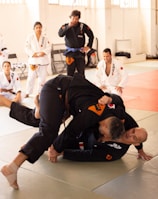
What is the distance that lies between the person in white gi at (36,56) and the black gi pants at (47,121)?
171 inches

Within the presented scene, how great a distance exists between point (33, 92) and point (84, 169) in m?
4.79

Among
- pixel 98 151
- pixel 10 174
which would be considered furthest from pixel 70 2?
pixel 10 174

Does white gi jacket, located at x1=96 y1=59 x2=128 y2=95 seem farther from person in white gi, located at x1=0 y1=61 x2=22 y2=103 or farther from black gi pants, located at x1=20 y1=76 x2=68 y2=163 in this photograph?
black gi pants, located at x1=20 y1=76 x2=68 y2=163

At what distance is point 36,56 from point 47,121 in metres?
4.76

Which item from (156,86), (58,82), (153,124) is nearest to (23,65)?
(156,86)

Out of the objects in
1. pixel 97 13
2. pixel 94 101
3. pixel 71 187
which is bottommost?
pixel 71 187

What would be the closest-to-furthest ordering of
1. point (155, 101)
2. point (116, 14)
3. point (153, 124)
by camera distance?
1. point (153, 124)
2. point (155, 101)
3. point (116, 14)

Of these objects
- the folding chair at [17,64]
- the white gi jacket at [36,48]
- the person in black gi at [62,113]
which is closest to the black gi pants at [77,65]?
the white gi jacket at [36,48]

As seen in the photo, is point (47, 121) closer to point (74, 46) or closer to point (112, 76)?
point (112, 76)

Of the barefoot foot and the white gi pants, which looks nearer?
the barefoot foot

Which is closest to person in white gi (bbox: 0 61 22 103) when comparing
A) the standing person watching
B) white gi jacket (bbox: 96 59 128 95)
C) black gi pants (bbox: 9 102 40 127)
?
the standing person watching

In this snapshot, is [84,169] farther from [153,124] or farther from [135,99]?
[135,99]

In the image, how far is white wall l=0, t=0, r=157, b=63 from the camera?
10.8m

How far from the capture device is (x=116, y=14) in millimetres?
14922
